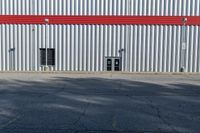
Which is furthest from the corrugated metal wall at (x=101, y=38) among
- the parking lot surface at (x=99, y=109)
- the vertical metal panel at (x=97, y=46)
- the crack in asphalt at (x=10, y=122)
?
the crack in asphalt at (x=10, y=122)

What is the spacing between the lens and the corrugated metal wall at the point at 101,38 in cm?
2619

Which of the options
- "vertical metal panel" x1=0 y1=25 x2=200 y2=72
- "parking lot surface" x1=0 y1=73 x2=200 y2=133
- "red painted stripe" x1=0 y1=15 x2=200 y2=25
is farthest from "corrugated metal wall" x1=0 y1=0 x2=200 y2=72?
"parking lot surface" x1=0 y1=73 x2=200 y2=133

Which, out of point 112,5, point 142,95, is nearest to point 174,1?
point 112,5

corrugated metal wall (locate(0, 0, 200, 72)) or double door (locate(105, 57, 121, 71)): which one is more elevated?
corrugated metal wall (locate(0, 0, 200, 72))

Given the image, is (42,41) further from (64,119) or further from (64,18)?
(64,119)

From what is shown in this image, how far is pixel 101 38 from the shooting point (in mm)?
26375

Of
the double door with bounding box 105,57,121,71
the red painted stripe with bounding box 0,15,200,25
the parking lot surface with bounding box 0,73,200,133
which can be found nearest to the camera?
the parking lot surface with bounding box 0,73,200,133

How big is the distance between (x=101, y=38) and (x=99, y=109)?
1511 centimetres

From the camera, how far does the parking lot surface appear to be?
9211 mm

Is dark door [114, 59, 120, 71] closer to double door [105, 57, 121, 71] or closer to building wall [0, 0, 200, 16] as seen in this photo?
double door [105, 57, 121, 71]

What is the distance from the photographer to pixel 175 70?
1040 inches

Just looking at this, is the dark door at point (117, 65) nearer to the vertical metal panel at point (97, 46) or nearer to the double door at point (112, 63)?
the double door at point (112, 63)

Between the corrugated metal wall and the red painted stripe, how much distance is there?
260 mm

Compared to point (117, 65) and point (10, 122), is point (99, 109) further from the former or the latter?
point (117, 65)
